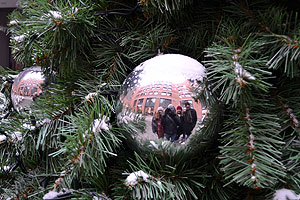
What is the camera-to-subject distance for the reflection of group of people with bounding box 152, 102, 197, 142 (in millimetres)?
313

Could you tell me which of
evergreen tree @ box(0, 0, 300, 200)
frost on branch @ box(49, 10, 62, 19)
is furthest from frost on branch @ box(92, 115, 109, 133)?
frost on branch @ box(49, 10, 62, 19)

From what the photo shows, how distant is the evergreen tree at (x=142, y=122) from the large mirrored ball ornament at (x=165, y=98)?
0.04 ft

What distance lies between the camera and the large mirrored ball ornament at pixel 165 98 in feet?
1.03

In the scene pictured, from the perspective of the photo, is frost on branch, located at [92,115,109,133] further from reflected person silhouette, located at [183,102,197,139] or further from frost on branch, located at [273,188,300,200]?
frost on branch, located at [273,188,300,200]

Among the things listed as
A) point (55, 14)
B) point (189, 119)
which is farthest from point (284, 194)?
point (55, 14)

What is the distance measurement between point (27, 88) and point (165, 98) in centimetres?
28

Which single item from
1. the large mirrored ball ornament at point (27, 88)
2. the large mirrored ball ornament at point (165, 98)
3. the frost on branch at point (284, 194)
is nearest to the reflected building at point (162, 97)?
the large mirrored ball ornament at point (165, 98)

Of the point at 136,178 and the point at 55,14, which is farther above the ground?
the point at 55,14

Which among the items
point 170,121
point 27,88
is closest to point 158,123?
point 170,121

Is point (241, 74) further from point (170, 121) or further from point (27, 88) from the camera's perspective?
point (27, 88)

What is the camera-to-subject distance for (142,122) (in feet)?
1.06

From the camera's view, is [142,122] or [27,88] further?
[27,88]

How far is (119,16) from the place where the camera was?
0.44 meters

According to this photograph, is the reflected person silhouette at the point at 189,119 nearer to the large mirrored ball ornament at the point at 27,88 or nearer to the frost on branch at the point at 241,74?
the frost on branch at the point at 241,74
